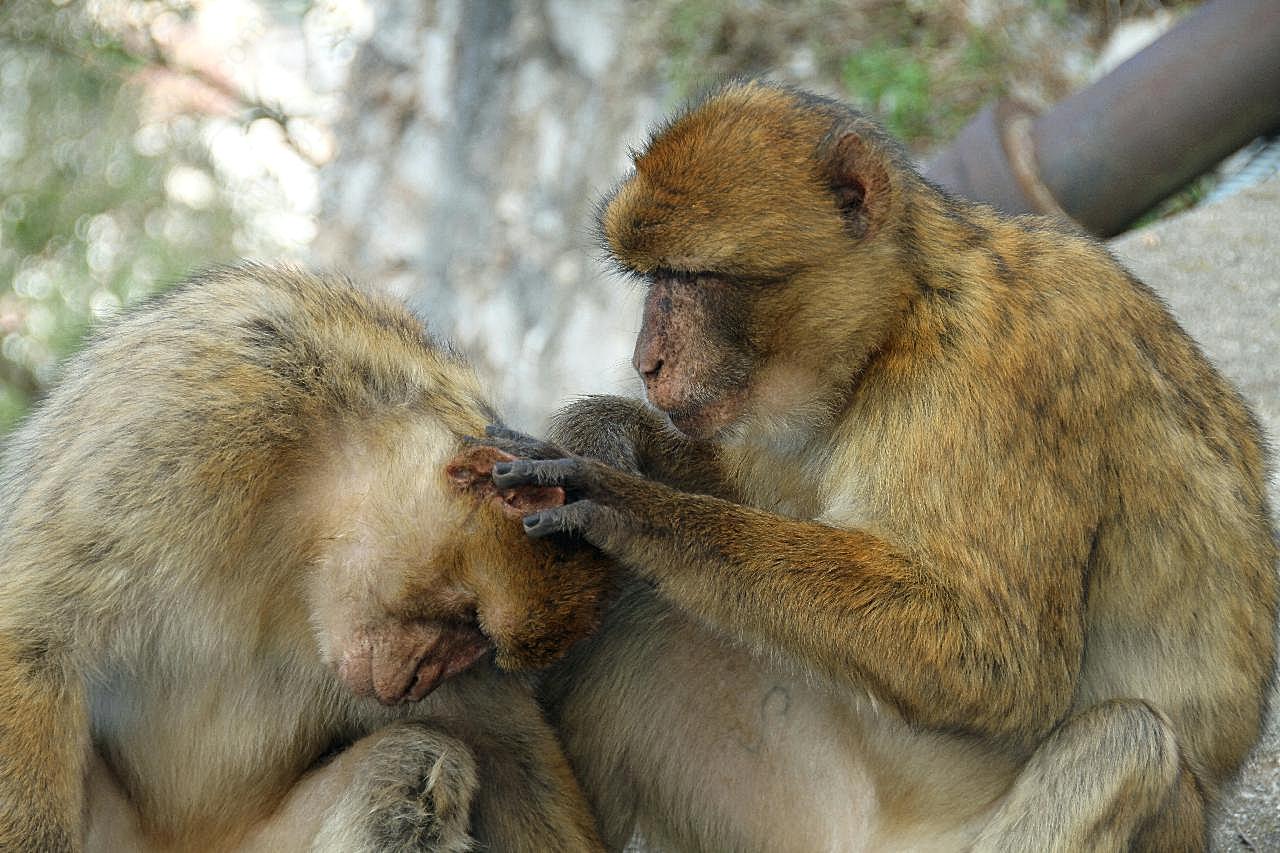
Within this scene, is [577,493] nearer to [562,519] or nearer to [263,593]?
[562,519]

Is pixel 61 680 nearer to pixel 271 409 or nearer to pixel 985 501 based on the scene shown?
pixel 271 409

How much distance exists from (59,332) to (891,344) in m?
7.47

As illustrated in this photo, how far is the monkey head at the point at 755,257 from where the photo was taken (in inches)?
123

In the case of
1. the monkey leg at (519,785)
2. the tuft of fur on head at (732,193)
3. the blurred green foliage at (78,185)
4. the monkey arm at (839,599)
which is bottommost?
the blurred green foliage at (78,185)

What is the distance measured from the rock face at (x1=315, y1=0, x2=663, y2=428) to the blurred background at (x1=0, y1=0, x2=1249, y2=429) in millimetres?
15

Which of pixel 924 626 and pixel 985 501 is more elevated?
pixel 985 501

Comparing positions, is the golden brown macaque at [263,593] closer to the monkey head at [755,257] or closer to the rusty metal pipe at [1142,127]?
the monkey head at [755,257]

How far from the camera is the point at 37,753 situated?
2.79 metres

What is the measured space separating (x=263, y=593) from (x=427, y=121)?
277 inches

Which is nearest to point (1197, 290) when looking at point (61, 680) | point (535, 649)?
point (535, 649)

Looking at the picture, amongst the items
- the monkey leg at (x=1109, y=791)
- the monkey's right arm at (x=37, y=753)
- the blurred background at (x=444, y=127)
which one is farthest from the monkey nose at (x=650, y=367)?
the blurred background at (x=444, y=127)

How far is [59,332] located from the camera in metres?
9.45

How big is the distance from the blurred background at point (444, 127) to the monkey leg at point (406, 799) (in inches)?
170

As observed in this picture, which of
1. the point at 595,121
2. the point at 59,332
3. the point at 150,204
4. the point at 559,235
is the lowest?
the point at 59,332
